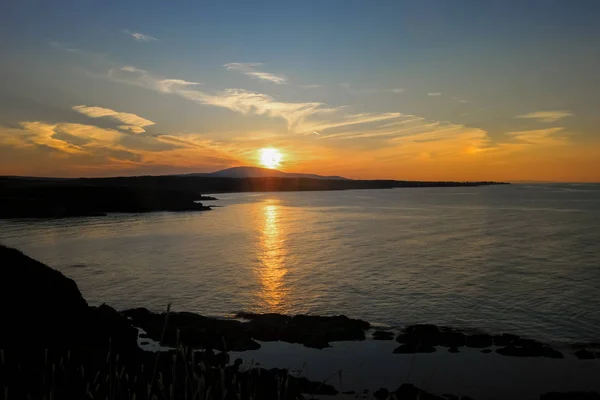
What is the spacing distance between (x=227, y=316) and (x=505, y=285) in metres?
20.0

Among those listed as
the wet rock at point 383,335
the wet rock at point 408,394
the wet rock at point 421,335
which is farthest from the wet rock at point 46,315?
the wet rock at point 421,335

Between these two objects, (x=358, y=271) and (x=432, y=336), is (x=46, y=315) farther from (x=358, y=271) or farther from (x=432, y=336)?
(x=358, y=271)

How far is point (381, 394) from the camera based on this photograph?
15938 millimetres

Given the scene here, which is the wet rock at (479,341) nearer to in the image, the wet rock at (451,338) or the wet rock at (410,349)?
the wet rock at (451,338)

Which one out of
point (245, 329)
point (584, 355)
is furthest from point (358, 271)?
point (584, 355)

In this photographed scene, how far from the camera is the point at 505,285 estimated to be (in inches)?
1303

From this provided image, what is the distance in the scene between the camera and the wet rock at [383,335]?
21.8 metres

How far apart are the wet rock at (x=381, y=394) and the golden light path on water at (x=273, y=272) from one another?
12024 mm

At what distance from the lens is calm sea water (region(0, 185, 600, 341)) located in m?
26.9

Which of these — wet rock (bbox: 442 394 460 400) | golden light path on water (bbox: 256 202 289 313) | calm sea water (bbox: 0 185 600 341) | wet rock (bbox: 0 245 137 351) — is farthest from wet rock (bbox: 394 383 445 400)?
golden light path on water (bbox: 256 202 289 313)

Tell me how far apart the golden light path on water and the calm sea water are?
12 cm

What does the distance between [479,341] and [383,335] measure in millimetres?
4325

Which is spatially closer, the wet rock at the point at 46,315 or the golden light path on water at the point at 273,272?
the wet rock at the point at 46,315

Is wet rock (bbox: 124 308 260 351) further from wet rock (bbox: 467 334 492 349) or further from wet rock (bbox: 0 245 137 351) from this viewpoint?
wet rock (bbox: 467 334 492 349)
